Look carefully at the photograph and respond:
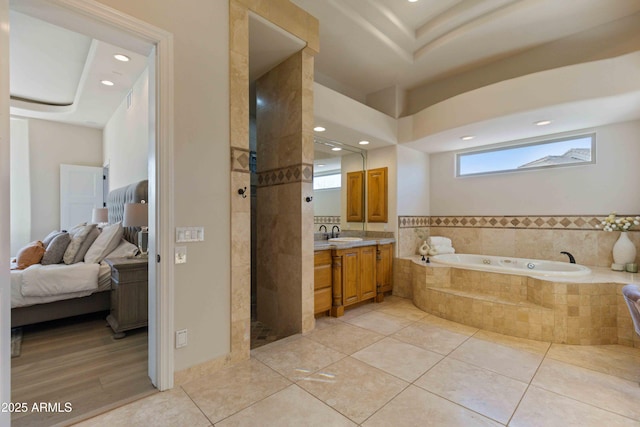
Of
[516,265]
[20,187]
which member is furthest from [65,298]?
[516,265]

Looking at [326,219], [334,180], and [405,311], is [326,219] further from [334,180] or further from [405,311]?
[405,311]

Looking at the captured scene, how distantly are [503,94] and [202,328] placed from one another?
3.79 m

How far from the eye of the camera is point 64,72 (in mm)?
4148

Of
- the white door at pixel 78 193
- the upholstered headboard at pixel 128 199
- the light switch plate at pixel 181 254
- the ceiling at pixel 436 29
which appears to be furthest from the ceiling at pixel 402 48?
the white door at pixel 78 193

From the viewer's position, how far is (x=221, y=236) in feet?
7.09

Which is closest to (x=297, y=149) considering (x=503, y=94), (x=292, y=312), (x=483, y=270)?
(x=292, y=312)

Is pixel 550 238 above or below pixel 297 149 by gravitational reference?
below

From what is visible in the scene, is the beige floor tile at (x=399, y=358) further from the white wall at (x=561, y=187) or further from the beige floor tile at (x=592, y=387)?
the white wall at (x=561, y=187)

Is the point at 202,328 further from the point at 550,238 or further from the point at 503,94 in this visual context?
the point at 550,238

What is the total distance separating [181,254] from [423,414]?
184 centimetres

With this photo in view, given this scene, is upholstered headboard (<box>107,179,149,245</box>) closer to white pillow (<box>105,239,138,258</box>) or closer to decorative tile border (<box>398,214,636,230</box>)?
white pillow (<box>105,239,138,258</box>)

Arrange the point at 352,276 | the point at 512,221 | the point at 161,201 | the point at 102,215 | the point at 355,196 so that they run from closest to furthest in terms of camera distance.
Answer: 1. the point at 161,201
2. the point at 352,276
3. the point at 512,221
4. the point at 355,196
5. the point at 102,215

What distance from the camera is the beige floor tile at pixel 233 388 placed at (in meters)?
1.72

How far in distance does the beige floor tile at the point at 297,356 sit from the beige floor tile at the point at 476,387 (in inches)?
29.0
